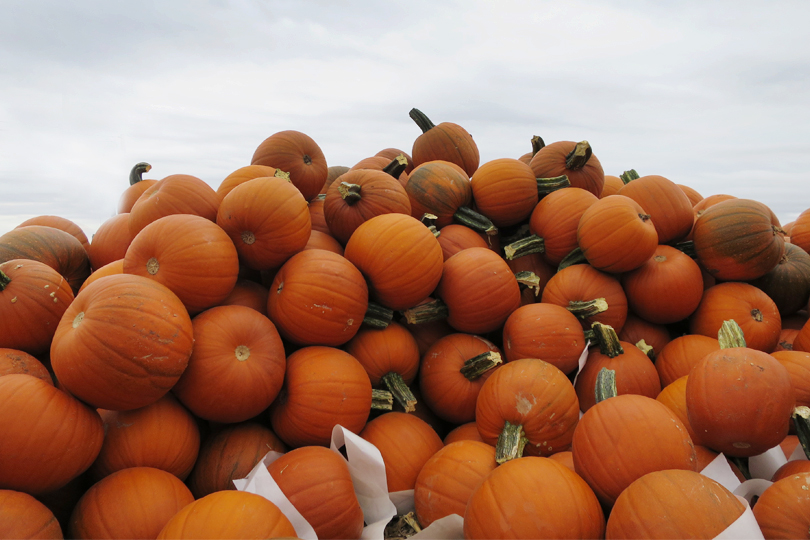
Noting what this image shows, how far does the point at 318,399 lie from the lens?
7.20ft

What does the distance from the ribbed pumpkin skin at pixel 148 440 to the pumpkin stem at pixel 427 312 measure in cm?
123

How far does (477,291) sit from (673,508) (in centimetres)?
150

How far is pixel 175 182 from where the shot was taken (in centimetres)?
265

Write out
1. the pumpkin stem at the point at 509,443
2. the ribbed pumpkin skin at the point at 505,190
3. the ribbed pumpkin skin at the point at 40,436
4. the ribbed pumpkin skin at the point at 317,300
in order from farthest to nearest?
the ribbed pumpkin skin at the point at 505,190 < the ribbed pumpkin skin at the point at 317,300 < the pumpkin stem at the point at 509,443 < the ribbed pumpkin skin at the point at 40,436

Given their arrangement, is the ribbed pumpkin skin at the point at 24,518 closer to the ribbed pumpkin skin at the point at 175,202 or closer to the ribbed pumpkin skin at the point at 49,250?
the ribbed pumpkin skin at the point at 175,202

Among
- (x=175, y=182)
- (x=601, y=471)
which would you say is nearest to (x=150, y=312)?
(x=175, y=182)

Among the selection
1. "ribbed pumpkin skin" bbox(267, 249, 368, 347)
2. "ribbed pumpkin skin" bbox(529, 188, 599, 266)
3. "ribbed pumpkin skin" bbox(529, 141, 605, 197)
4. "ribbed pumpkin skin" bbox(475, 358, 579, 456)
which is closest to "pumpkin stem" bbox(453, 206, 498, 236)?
"ribbed pumpkin skin" bbox(529, 188, 599, 266)

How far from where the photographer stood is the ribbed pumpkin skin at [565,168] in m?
3.54

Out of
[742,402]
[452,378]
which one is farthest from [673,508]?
[452,378]

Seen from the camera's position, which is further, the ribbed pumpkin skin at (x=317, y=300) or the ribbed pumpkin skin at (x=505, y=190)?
the ribbed pumpkin skin at (x=505, y=190)

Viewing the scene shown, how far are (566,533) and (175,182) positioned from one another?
8.12ft

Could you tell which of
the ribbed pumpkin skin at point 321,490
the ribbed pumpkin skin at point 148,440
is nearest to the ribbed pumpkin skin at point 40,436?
the ribbed pumpkin skin at point 148,440

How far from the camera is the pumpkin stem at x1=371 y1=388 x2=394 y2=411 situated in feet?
8.19

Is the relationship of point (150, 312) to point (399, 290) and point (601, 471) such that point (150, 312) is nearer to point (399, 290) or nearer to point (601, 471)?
point (399, 290)
